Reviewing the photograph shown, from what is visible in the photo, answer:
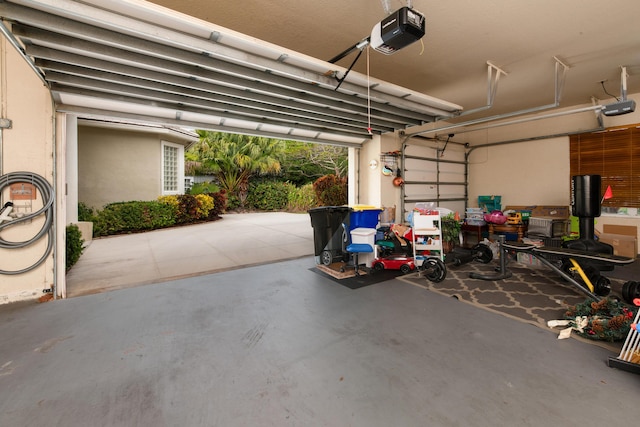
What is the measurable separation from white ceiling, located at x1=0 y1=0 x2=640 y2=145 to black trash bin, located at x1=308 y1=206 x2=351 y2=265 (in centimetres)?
188

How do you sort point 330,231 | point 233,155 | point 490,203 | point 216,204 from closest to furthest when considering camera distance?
point 330,231, point 490,203, point 216,204, point 233,155

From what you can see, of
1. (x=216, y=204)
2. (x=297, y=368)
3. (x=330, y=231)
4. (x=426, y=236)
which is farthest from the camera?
(x=216, y=204)

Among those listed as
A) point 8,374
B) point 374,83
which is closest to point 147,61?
point 374,83

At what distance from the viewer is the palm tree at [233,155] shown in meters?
15.4

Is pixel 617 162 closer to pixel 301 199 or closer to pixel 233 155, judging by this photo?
pixel 301 199

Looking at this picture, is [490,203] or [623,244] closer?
[623,244]

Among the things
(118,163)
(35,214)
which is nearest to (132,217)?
(118,163)

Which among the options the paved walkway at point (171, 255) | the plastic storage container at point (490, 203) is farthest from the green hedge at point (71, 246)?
the plastic storage container at point (490, 203)

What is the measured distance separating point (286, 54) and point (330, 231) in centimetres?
296

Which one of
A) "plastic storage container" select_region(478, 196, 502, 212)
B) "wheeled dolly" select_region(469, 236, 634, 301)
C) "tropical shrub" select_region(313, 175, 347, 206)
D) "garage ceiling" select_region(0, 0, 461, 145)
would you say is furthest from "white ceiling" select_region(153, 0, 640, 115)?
"tropical shrub" select_region(313, 175, 347, 206)

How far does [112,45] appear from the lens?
263 cm

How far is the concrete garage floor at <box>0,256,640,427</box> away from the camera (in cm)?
167

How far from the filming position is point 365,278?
439cm

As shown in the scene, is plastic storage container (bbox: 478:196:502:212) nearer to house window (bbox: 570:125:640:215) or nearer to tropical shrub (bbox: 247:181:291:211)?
house window (bbox: 570:125:640:215)
